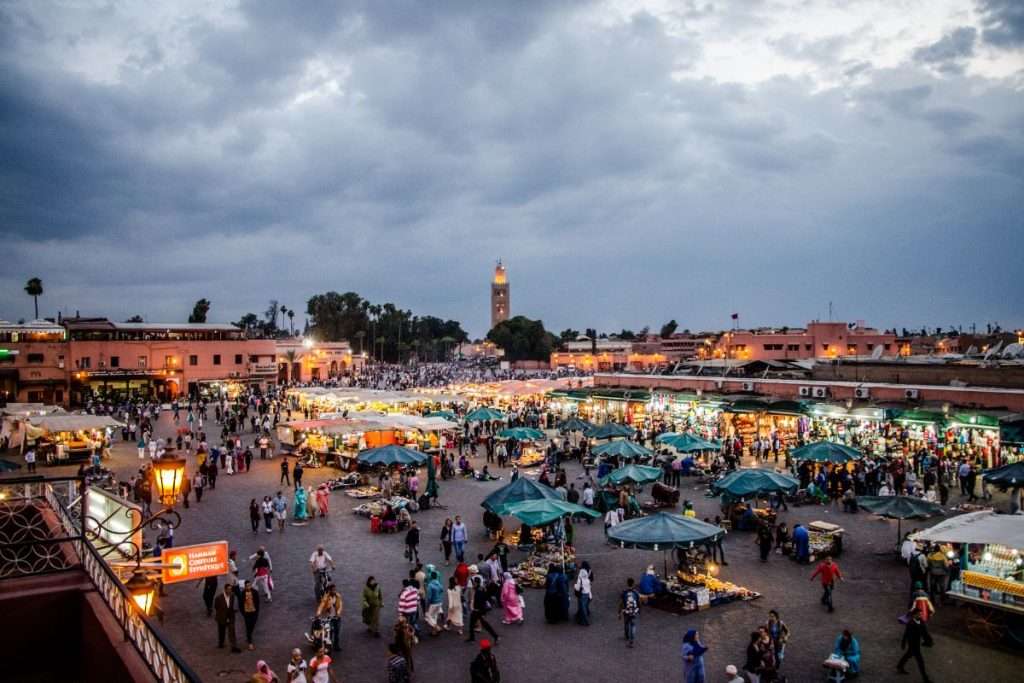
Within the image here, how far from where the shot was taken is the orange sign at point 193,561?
270 inches

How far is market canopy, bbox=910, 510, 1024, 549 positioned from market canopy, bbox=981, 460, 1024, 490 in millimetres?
6314

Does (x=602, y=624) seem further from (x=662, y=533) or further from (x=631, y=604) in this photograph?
(x=662, y=533)

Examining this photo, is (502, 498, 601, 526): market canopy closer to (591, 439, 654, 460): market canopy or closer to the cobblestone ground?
the cobblestone ground

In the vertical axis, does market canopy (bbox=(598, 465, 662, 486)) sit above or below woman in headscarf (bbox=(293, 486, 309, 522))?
above

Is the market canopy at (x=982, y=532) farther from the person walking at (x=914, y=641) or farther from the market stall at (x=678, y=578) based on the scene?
the market stall at (x=678, y=578)

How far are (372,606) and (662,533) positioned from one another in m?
5.57

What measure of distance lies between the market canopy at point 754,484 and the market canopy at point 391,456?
31.1 ft

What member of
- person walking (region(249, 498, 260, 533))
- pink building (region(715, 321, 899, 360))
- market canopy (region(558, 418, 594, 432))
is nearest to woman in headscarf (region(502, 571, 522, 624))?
person walking (region(249, 498, 260, 533))

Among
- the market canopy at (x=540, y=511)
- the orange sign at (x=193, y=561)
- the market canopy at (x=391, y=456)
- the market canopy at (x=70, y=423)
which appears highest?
the orange sign at (x=193, y=561)

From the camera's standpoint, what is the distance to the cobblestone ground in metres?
9.93

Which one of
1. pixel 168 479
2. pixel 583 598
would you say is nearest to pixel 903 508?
pixel 583 598

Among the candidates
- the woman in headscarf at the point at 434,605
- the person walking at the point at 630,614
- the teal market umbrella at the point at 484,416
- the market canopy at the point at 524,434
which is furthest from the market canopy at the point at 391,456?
the person walking at the point at 630,614

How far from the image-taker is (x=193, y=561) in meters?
6.96

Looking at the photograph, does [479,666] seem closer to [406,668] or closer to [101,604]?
[406,668]
